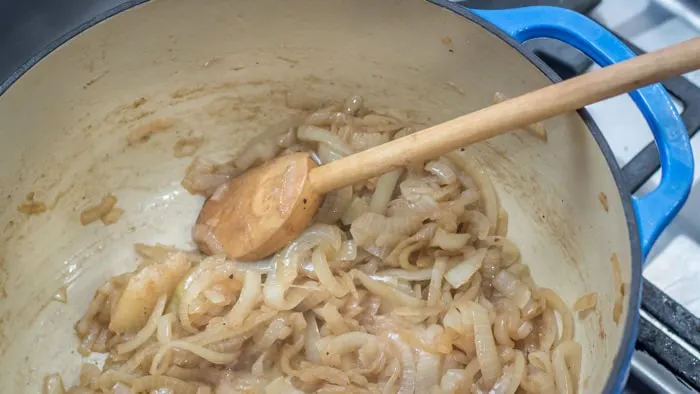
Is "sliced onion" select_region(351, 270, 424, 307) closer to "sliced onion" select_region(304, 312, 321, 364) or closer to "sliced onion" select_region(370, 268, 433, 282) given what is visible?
"sliced onion" select_region(370, 268, 433, 282)

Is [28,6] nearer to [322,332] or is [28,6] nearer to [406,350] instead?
[322,332]

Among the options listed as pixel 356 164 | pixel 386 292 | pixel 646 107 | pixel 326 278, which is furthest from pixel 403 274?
pixel 646 107

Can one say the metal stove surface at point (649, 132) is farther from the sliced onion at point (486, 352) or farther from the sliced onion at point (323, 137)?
the sliced onion at point (323, 137)

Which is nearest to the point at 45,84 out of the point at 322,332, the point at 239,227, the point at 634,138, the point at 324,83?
the point at 239,227

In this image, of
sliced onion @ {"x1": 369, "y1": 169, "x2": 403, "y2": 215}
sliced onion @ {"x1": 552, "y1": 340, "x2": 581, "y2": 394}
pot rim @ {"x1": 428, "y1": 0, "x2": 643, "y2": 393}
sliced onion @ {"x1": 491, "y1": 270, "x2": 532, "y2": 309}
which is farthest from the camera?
sliced onion @ {"x1": 369, "y1": 169, "x2": 403, "y2": 215}

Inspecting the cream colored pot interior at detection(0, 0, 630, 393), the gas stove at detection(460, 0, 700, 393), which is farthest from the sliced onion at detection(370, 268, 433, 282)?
the gas stove at detection(460, 0, 700, 393)

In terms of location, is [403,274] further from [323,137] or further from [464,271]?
[323,137]
